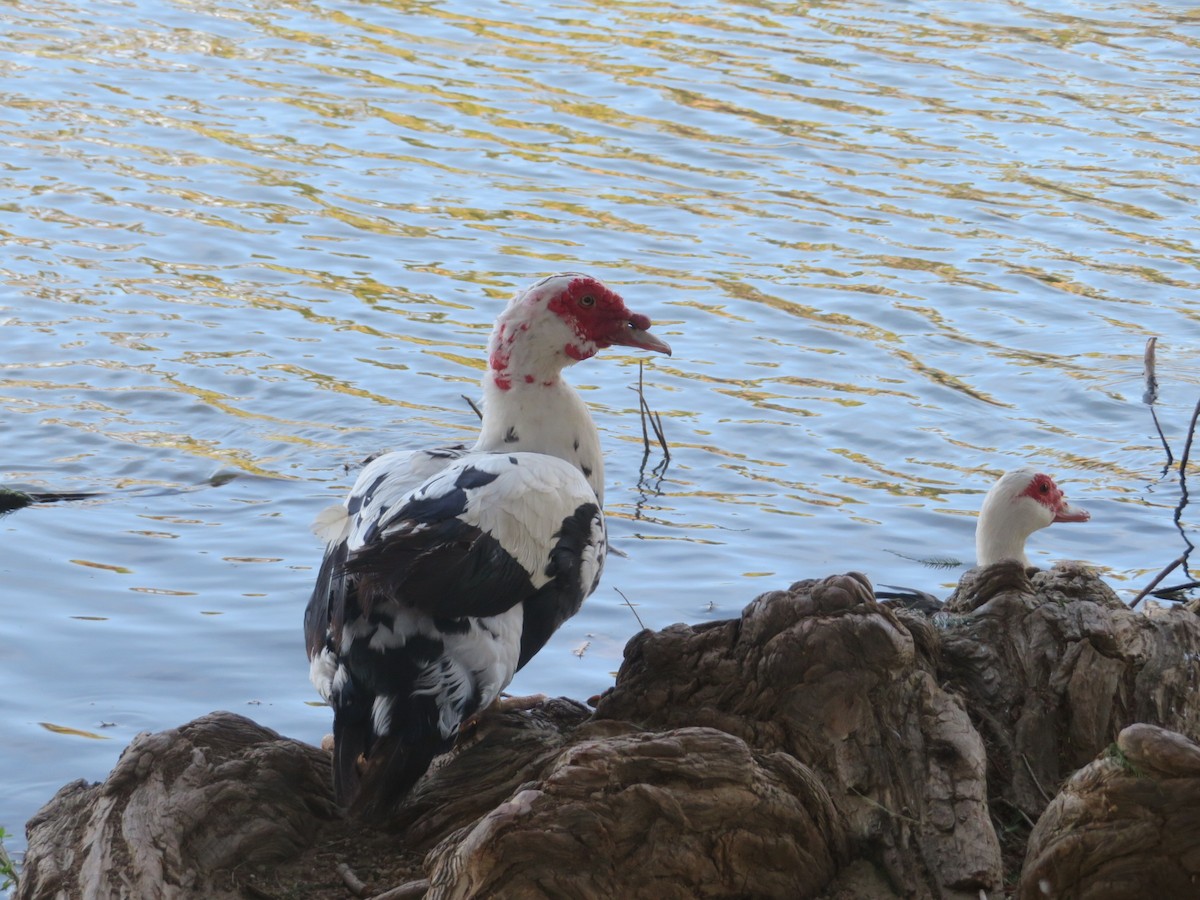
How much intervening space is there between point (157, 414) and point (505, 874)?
5.90 m

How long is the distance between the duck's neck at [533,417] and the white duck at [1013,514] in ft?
6.52

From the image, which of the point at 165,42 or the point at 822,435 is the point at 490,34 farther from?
the point at 822,435

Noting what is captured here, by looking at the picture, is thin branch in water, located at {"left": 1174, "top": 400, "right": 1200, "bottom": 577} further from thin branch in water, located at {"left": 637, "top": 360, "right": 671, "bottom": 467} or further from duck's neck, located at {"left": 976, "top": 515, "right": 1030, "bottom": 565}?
thin branch in water, located at {"left": 637, "top": 360, "right": 671, "bottom": 467}

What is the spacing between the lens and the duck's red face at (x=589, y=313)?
17.7 feet

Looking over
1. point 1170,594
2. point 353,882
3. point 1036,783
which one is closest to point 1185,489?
point 1170,594

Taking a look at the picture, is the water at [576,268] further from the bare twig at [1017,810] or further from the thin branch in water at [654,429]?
the bare twig at [1017,810]

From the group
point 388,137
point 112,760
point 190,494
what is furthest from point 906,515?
point 388,137

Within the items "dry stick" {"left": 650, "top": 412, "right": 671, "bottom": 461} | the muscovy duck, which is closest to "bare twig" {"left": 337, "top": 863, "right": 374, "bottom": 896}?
the muscovy duck

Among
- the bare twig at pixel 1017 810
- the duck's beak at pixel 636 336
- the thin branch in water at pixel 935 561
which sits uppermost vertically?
the duck's beak at pixel 636 336

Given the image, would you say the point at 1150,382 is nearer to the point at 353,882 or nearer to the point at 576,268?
the point at 576,268

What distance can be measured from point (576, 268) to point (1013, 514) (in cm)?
439

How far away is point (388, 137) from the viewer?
42.0ft

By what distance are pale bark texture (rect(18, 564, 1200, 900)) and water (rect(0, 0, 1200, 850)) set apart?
1524 millimetres

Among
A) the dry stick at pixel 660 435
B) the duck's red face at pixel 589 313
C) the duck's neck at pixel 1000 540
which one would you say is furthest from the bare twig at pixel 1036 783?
the dry stick at pixel 660 435
